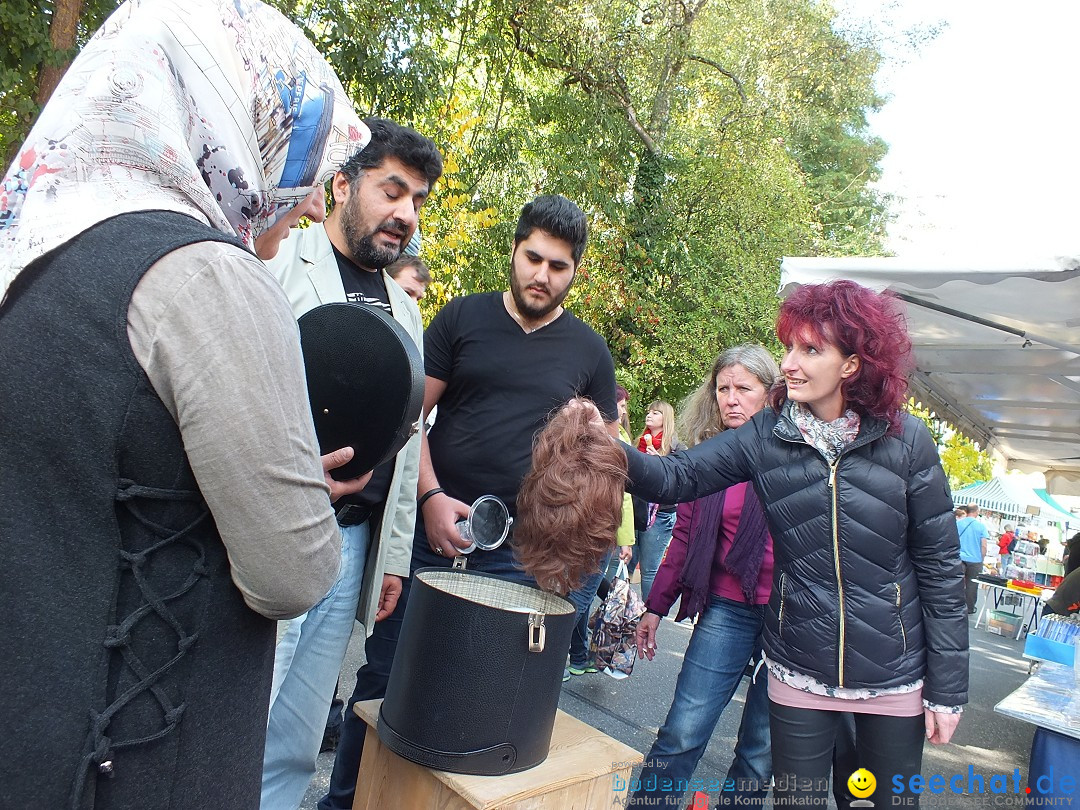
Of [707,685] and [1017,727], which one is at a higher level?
[707,685]

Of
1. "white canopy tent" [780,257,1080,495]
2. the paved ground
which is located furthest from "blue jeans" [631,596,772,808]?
"white canopy tent" [780,257,1080,495]

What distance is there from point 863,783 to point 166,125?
253 centimetres

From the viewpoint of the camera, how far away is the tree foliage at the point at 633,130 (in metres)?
8.23

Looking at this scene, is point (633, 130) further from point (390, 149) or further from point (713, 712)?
point (713, 712)

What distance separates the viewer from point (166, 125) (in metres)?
0.98

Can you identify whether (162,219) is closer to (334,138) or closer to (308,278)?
(334,138)

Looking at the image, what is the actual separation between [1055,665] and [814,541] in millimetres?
2747

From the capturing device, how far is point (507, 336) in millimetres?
2777

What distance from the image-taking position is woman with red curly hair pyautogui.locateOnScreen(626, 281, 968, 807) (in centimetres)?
227

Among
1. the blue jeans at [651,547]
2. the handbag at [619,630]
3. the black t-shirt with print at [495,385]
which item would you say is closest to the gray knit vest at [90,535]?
the black t-shirt with print at [495,385]

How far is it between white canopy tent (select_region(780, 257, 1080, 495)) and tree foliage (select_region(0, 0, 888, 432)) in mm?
4589

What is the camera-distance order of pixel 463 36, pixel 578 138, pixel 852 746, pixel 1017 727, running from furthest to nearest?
pixel 578 138 < pixel 463 36 < pixel 1017 727 < pixel 852 746

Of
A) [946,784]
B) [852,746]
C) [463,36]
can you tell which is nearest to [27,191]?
[852,746]

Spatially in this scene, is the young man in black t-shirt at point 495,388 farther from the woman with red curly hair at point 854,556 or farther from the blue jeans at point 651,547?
the blue jeans at point 651,547
